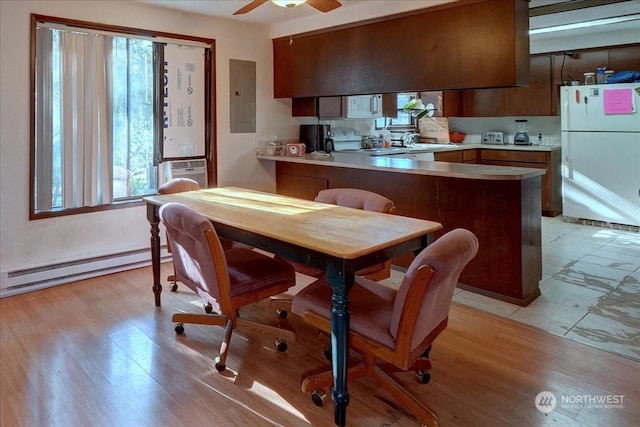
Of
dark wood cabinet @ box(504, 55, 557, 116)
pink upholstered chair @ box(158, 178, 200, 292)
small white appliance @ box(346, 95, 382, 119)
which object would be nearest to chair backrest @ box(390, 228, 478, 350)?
pink upholstered chair @ box(158, 178, 200, 292)

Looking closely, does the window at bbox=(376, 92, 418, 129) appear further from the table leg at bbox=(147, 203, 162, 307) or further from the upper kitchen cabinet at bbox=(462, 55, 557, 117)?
the table leg at bbox=(147, 203, 162, 307)

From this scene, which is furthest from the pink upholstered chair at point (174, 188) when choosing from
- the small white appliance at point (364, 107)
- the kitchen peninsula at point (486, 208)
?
the small white appliance at point (364, 107)

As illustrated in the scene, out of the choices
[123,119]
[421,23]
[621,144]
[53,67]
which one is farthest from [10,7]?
[621,144]

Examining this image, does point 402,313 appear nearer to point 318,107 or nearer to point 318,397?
point 318,397

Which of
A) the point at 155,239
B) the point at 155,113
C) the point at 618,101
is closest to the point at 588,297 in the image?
the point at 618,101

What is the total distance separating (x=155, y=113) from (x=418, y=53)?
2.31 meters

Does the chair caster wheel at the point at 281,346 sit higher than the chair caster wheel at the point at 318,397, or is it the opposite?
the chair caster wheel at the point at 281,346

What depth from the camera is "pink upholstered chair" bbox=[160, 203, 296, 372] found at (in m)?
2.15

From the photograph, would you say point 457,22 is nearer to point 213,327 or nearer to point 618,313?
point 618,313

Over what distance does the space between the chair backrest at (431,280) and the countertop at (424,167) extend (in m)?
1.37

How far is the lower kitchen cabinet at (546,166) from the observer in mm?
5730

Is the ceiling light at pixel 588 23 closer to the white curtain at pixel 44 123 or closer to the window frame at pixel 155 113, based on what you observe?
the window frame at pixel 155 113

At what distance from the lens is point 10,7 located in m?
3.21

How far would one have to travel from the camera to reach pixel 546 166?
573 centimetres
